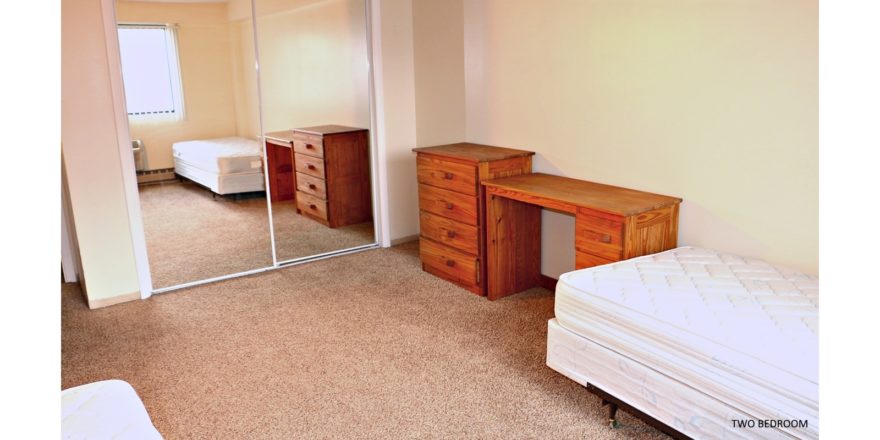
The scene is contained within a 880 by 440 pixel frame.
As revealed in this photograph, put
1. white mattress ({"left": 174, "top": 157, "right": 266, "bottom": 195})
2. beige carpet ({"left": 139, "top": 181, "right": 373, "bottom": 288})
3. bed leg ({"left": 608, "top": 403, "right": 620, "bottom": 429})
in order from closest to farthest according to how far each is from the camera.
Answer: bed leg ({"left": 608, "top": 403, "right": 620, "bottom": 429})
beige carpet ({"left": 139, "top": 181, "right": 373, "bottom": 288})
white mattress ({"left": 174, "top": 157, "right": 266, "bottom": 195})

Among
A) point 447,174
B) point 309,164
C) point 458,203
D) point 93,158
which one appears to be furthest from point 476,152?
point 93,158

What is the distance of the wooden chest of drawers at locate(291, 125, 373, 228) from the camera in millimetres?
4625

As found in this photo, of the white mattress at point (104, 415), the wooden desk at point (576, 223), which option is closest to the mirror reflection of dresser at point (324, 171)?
the wooden desk at point (576, 223)

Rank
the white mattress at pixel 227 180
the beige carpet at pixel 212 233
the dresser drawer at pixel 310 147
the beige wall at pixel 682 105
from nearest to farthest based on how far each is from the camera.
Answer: the beige wall at pixel 682 105, the beige carpet at pixel 212 233, the white mattress at pixel 227 180, the dresser drawer at pixel 310 147

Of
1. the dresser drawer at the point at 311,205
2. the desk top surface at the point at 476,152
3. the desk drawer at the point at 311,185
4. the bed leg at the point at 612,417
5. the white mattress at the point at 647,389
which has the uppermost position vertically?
the desk top surface at the point at 476,152

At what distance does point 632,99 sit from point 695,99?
375 mm

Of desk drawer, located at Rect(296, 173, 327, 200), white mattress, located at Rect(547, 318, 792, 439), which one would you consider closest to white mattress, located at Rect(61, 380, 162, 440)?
white mattress, located at Rect(547, 318, 792, 439)

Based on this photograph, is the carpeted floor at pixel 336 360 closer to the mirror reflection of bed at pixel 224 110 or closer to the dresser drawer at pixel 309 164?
the mirror reflection of bed at pixel 224 110

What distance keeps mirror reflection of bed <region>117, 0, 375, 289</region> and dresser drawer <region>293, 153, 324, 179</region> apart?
26 centimetres

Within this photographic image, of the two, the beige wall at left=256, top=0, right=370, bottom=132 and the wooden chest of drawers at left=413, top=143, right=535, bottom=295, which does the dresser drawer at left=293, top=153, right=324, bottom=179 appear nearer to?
the beige wall at left=256, top=0, right=370, bottom=132

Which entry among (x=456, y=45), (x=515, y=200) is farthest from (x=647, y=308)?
(x=456, y=45)

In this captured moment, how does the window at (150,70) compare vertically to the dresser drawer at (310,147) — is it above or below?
above

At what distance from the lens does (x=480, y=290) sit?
12.9ft

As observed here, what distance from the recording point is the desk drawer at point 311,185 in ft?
15.2
